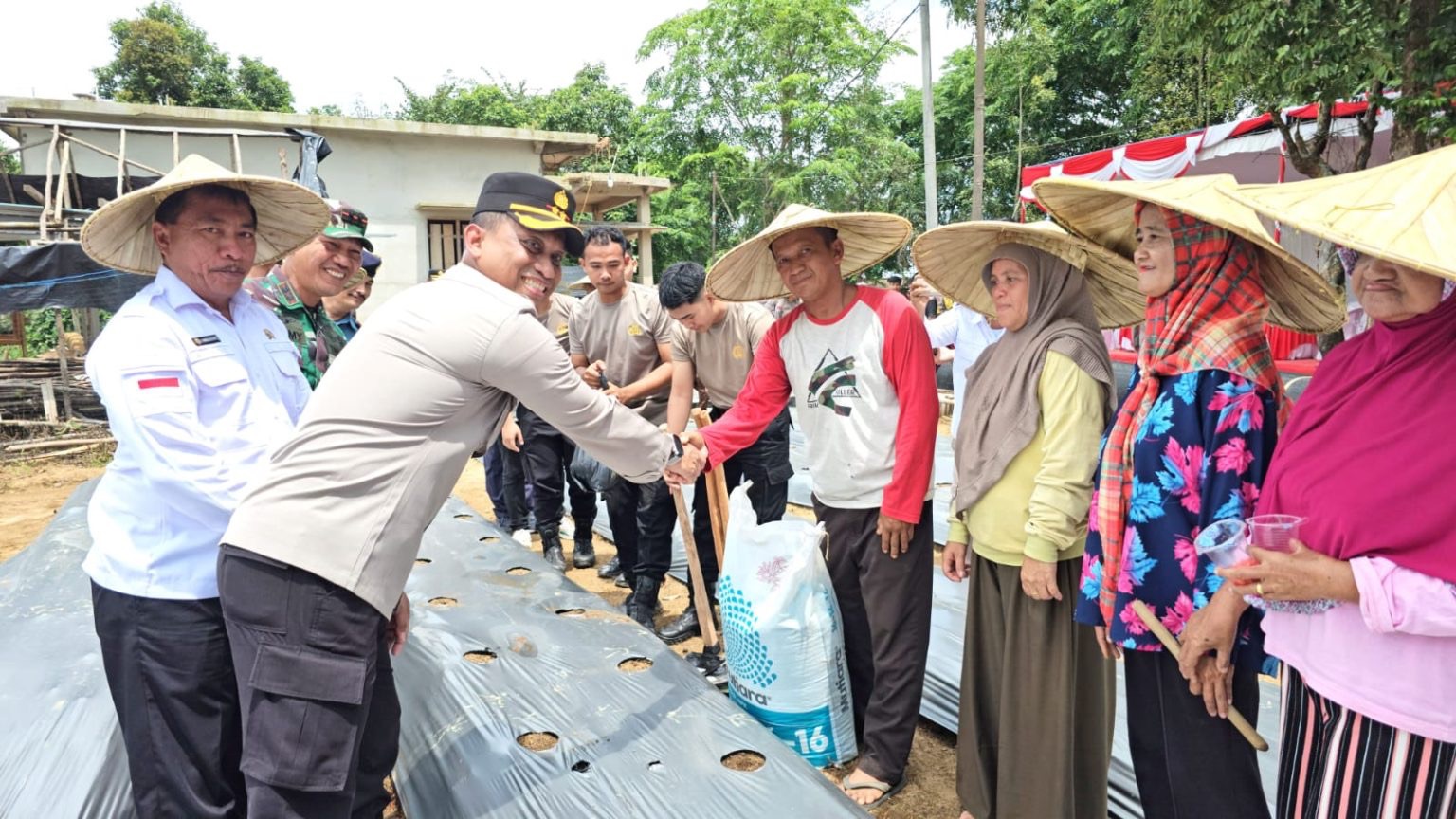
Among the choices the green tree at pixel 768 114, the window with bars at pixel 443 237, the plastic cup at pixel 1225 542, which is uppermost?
the green tree at pixel 768 114

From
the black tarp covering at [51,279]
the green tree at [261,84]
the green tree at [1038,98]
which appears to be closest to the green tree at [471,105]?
the green tree at [261,84]

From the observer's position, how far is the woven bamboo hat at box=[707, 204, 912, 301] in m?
2.45

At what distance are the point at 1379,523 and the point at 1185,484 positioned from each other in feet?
1.10

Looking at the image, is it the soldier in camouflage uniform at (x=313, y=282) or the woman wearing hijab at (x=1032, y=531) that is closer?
the woman wearing hijab at (x=1032, y=531)

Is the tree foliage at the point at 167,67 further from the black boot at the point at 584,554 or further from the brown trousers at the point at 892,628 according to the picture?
the brown trousers at the point at 892,628

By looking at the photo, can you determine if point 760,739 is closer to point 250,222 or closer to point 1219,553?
point 1219,553

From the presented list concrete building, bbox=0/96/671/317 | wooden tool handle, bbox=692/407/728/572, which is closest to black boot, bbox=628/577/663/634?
wooden tool handle, bbox=692/407/728/572

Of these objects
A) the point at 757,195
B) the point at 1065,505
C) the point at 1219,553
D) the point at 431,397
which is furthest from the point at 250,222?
the point at 757,195

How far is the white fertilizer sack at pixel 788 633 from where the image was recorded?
2441 millimetres

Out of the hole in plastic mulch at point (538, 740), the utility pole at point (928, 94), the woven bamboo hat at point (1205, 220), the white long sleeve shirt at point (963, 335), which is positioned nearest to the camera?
the woven bamboo hat at point (1205, 220)

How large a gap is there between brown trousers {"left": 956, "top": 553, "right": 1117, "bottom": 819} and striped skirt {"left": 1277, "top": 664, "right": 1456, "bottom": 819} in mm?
544

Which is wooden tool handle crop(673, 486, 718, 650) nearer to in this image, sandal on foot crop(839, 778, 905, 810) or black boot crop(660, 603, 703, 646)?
black boot crop(660, 603, 703, 646)

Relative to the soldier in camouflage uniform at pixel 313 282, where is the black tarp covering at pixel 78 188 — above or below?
above

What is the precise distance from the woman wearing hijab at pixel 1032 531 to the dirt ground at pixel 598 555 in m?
0.34
